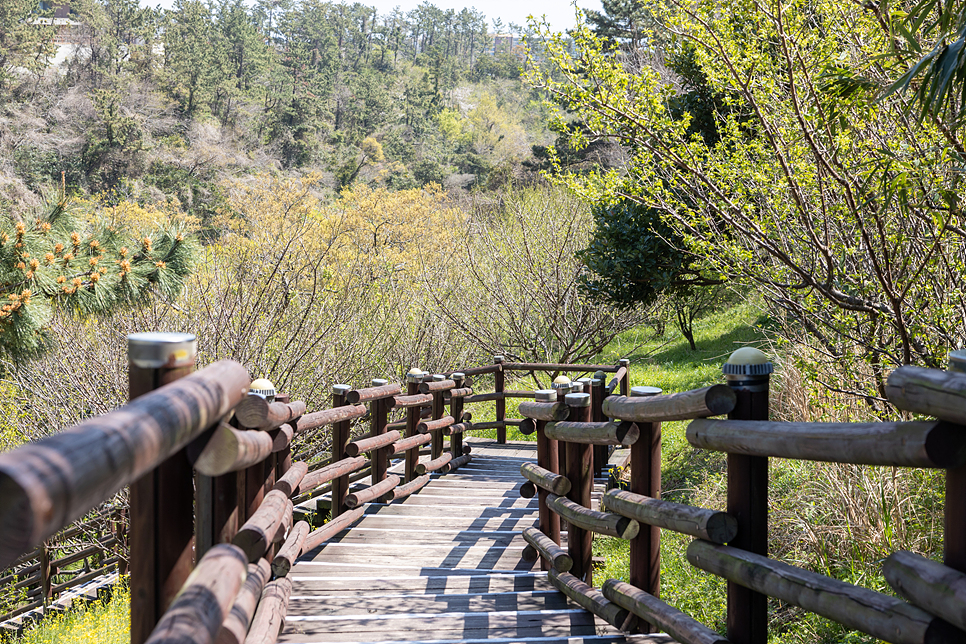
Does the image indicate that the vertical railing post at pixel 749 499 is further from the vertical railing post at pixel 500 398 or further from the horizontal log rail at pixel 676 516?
the vertical railing post at pixel 500 398

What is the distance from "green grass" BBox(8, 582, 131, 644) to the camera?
18.6ft

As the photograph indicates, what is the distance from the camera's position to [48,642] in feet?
20.4

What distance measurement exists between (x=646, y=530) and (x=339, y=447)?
2.78 metres

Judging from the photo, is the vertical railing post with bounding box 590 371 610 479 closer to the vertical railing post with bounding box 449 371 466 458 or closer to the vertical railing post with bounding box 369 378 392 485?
the vertical railing post with bounding box 449 371 466 458

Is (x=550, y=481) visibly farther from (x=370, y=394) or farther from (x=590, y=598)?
(x=370, y=394)

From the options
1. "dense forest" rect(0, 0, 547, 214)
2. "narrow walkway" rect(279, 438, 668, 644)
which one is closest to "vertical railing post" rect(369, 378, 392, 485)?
"narrow walkway" rect(279, 438, 668, 644)

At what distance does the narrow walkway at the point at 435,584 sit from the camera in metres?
3.47

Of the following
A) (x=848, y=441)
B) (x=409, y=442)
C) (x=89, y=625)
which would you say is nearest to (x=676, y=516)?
(x=848, y=441)

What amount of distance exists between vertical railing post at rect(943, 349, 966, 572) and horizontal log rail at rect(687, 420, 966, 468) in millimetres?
44

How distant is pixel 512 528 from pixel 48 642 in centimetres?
409

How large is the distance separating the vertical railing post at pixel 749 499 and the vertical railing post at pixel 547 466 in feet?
6.44

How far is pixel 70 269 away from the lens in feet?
20.9

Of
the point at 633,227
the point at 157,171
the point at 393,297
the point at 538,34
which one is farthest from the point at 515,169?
the point at 538,34

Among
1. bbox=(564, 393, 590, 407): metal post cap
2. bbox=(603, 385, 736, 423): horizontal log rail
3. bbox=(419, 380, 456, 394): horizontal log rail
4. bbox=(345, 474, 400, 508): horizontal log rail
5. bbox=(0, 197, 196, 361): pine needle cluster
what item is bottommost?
bbox=(345, 474, 400, 508): horizontal log rail
